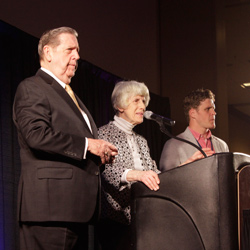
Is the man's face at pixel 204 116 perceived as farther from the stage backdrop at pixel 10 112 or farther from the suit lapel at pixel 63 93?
the suit lapel at pixel 63 93

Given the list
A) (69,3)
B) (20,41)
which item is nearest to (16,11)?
(20,41)

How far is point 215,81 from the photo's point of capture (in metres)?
5.70

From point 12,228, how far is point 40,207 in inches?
63.0

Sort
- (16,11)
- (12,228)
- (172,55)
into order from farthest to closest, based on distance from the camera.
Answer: (172,55) → (16,11) → (12,228)

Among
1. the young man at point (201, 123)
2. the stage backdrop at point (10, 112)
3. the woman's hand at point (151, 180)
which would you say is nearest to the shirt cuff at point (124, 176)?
the woman's hand at point (151, 180)

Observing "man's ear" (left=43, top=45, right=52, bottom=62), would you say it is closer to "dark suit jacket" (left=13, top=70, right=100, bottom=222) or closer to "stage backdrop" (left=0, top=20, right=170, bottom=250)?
"dark suit jacket" (left=13, top=70, right=100, bottom=222)

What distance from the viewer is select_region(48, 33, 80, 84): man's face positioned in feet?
6.98

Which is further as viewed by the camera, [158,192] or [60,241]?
[158,192]

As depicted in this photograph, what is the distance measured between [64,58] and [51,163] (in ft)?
1.80

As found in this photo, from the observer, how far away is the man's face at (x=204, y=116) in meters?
3.66

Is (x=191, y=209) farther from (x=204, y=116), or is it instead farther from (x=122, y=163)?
(x=204, y=116)

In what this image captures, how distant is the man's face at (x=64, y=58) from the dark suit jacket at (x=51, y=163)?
17 cm

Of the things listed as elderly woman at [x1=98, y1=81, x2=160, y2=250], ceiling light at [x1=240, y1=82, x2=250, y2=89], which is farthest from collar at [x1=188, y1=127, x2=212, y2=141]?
ceiling light at [x1=240, y1=82, x2=250, y2=89]

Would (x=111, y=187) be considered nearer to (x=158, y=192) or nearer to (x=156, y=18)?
(x=158, y=192)
